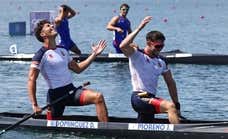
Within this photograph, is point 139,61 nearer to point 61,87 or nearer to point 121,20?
point 61,87

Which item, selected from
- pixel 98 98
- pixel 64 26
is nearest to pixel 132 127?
pixel 98 98

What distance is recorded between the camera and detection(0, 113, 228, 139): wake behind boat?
475 inches

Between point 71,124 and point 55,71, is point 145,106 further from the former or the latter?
point 55,71

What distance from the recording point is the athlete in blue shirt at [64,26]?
20191 millimetres

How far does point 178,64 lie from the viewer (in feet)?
80.2

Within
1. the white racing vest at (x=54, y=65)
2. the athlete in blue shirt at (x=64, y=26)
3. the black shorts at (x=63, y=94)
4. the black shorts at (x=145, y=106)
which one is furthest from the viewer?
the athlete in blue shirt at (x=64, y=26)

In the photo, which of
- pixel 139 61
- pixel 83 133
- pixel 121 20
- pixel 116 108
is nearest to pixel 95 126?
pixel 83 133

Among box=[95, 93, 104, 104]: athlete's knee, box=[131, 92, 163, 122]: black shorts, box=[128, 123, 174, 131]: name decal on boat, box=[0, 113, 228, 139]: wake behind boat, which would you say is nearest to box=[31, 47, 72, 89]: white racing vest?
box=[95, 93, 104, 104]: athlete's knee

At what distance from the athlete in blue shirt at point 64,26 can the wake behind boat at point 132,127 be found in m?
7.06

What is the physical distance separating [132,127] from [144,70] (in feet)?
2.96

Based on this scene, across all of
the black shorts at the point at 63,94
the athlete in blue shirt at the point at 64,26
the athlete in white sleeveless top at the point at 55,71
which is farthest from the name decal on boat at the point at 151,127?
the athlete in blue shirt at the point at 64,26

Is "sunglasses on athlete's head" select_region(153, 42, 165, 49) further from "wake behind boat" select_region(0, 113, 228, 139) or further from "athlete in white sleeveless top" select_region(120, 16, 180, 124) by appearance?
"wake behind boat" select_region(0, 113, 228, 139)

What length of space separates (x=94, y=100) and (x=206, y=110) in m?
4.78

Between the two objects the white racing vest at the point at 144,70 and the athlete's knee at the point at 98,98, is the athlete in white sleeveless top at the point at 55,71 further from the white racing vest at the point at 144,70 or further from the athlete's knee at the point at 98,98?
the white racing vest at the point at 144,70
